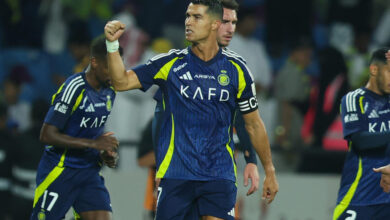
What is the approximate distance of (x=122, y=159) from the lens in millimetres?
12320

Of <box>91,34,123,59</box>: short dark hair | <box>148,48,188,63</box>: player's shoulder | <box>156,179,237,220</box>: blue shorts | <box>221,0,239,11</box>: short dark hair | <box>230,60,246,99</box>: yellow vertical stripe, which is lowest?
<box>156,179,237,220</box>: blue shorts

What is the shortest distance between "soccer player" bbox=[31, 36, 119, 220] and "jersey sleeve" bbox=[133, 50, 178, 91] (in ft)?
3.92

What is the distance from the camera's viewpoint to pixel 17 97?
13.3m

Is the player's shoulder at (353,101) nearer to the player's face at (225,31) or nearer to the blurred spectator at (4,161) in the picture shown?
the player's face at (225,31)

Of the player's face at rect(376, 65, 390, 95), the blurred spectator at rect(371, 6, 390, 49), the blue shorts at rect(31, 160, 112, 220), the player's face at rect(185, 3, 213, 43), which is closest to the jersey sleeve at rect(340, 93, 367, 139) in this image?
the player's face at rect(376, 65, 390, 95)

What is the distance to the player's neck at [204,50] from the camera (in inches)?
294

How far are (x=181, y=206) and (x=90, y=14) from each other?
282 inches

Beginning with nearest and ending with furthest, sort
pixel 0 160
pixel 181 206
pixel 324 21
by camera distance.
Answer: pixel 181 206
pixel 0 160
pixel 324 21

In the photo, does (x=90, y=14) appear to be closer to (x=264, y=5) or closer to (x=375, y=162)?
(x=264, y=5)

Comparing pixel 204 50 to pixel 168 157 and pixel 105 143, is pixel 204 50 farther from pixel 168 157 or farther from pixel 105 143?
pixel 105 143

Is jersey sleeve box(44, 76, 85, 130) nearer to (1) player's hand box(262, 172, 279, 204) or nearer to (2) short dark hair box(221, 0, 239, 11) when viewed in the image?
(2) short dark hair box(221, 0, 239, 11)

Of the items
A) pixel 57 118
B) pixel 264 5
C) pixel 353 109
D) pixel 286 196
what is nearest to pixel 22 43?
pixel 264 5

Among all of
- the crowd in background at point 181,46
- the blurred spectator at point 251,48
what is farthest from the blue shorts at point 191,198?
the blurred spectator at point 251,48

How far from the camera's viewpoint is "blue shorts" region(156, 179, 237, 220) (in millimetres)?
7312
